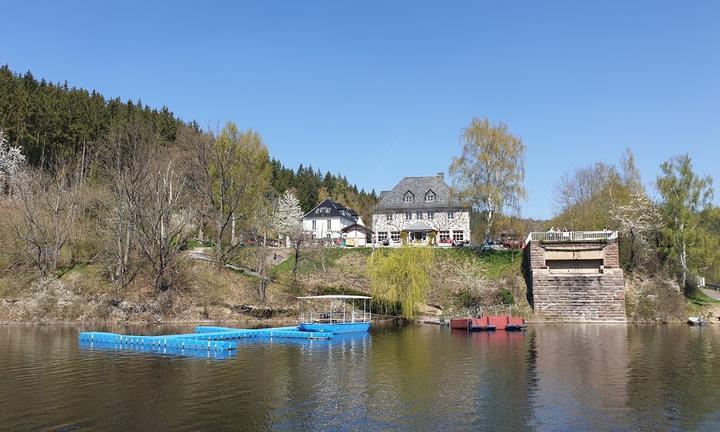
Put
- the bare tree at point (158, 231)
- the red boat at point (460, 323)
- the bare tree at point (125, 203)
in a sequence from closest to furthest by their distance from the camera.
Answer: the red boat at point (460, 323) → the bare tree at point (158, 231) → the bare tree at point (125, 203)

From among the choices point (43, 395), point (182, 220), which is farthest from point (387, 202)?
point (43, 395)

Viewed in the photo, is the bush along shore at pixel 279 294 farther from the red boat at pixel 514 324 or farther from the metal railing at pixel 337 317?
the red boat at pixel 514 324

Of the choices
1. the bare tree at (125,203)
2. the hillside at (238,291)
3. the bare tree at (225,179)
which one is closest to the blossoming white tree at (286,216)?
the bare tree at (225,179)

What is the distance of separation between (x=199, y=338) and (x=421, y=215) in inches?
2060

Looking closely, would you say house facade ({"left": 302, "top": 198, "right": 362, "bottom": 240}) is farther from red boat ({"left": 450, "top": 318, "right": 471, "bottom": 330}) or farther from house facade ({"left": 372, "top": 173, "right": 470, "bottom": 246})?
red boat ({"left": 450, "top": 318, "right": 471, "bottom": 330})

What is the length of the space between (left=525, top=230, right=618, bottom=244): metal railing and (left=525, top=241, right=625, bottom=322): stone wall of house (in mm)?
579

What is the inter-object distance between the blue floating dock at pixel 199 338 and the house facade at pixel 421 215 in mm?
39808

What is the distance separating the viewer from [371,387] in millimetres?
26875

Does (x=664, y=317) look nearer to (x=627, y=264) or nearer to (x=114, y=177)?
(x=627, y=264)

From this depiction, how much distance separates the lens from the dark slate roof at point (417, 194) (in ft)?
294

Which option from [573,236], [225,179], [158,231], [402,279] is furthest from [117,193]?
[573,236]

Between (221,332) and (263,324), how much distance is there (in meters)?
12.0

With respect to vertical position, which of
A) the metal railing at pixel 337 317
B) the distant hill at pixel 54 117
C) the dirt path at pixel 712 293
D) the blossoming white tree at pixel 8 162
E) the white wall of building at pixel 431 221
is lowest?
the metal railing at pixel 337 317

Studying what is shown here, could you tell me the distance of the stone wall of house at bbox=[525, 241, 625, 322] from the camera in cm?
5872
